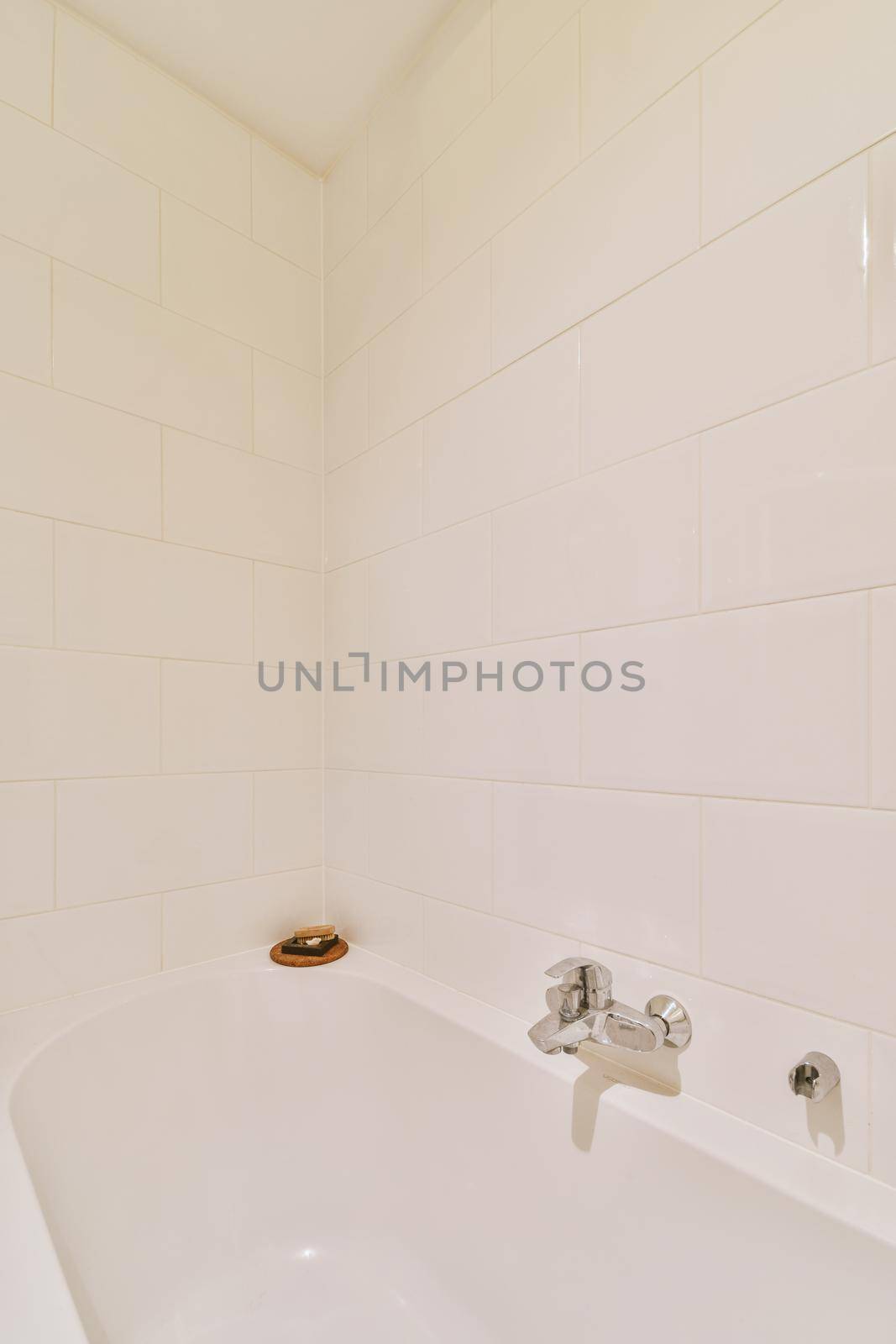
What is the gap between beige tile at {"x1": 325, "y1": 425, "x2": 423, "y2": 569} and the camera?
133cm

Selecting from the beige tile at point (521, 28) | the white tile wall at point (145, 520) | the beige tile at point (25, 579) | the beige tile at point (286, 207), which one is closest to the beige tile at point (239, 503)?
the white tile wall at point (145, 520)

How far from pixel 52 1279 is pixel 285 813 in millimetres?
913

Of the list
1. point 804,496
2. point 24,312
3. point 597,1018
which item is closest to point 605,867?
point 597,1018

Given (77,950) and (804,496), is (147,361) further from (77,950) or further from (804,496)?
(804,496)

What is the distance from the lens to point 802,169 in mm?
771

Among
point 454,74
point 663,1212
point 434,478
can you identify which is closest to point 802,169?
point 434,478

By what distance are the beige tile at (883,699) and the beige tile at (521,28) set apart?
0.99 metres

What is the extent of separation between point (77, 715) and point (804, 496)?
1157mm

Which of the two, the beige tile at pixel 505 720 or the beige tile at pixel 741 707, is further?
the beige tile at pixel 505 720

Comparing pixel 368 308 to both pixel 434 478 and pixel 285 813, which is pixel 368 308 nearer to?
pixel 434 478

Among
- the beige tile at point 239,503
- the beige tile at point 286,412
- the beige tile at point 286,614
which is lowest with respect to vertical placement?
the beige tile at point 286,614

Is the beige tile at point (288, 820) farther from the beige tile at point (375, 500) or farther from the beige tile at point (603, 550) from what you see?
A: the beige tile at point (603, 550)

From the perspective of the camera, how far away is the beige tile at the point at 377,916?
1300mm

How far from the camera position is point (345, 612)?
1513 millimetres
